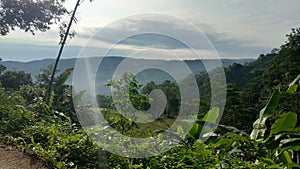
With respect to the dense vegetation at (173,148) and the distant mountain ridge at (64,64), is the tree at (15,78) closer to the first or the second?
the distant mountain ridge at (64,64)

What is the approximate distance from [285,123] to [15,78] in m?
8.72

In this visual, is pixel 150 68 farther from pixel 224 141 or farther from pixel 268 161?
pixel 268 161

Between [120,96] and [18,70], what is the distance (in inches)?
322

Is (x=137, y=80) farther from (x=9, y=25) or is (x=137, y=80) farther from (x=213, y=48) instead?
(x=9, y=25)

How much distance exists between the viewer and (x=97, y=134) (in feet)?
8.52

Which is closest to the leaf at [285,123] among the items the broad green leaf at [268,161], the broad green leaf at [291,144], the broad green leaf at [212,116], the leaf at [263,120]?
the leaf at [263,120]

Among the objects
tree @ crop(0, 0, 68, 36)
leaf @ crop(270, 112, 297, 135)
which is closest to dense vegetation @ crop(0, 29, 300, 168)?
leaf @ crop(270, 112, 297, 135)

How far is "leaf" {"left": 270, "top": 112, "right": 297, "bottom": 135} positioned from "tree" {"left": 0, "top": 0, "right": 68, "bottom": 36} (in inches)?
274

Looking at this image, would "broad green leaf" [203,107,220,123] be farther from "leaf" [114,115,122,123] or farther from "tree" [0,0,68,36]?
"tree" [0,0,68,36]

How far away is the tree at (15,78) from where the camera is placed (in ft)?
29.0

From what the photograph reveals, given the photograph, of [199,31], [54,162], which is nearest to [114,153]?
[54,162]

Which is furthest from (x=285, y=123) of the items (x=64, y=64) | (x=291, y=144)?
(x=64, y=64)

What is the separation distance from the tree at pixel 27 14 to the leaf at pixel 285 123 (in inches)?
274

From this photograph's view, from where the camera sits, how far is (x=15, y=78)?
9523 millimetres
